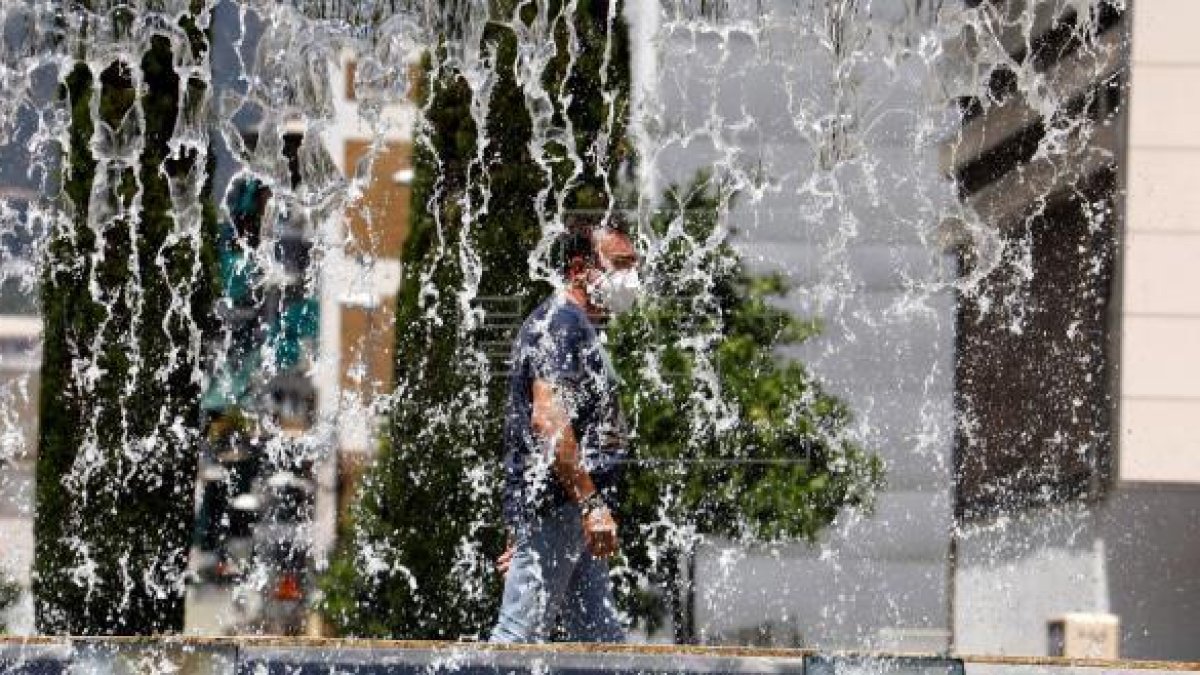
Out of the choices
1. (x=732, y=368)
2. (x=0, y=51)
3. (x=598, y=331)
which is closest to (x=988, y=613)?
(x=732, y=368)

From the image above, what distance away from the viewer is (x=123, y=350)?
→ 5617 millimetres

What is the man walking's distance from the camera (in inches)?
204

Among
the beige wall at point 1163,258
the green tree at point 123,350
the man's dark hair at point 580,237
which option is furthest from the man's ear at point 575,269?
the beige wall at point 1163,258

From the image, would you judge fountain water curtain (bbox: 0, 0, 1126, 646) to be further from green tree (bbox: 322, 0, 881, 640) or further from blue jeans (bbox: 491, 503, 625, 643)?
blue jeans (bbox: 491, 503, 625, 643)

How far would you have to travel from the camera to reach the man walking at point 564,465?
5.18m

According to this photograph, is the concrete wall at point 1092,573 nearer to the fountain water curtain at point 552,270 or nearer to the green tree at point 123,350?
the fountain water curtain at point 552,270

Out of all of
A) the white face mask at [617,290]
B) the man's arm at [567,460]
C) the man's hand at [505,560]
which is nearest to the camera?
the man's arm at [567,460]

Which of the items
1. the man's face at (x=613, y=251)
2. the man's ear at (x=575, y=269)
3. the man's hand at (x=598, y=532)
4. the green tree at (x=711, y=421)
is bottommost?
the man's hand at (x=598, y=532)

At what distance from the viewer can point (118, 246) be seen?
5605 mm

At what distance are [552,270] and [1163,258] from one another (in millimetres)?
1714

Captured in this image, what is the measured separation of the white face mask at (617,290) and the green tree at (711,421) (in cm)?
4

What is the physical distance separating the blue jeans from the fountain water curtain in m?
0.22

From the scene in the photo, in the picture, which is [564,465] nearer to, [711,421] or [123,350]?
[711,421]

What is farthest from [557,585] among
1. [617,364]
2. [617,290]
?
[617,290]
